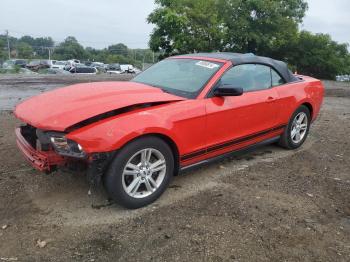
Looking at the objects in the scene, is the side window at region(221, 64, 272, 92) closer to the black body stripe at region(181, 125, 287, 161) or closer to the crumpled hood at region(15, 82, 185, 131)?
the black body stripe at region(181, 125, 287, 161)

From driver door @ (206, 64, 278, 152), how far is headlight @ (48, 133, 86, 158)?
1.56 metres

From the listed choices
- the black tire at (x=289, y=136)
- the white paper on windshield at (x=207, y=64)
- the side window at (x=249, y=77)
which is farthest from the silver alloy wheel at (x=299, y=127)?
the white paper on windshield at (x=207, y=64)

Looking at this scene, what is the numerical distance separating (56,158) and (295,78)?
13.3 feet

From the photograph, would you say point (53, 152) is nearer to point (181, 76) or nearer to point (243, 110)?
point (181, 76)

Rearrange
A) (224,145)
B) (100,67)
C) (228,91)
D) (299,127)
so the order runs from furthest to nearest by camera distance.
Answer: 1. (100,67)
2. (299,127)
3. (224,145)
4. (228,91)

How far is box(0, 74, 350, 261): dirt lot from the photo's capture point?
10.7 feet

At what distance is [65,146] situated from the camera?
11.8 ft

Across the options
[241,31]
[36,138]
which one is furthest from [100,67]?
[36,138]

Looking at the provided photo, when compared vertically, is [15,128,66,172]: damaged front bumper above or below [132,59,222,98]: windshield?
below

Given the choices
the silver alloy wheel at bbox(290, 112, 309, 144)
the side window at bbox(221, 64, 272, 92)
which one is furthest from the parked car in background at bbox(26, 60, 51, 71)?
the side window at bbox(221, 64, 272, 92)

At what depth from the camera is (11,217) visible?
376 cm

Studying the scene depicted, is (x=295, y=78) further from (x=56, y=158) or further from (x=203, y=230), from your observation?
(x=56, y=158)

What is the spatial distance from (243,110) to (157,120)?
1.42 metres

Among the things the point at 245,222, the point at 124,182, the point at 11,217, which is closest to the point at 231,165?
the point at 245,222
